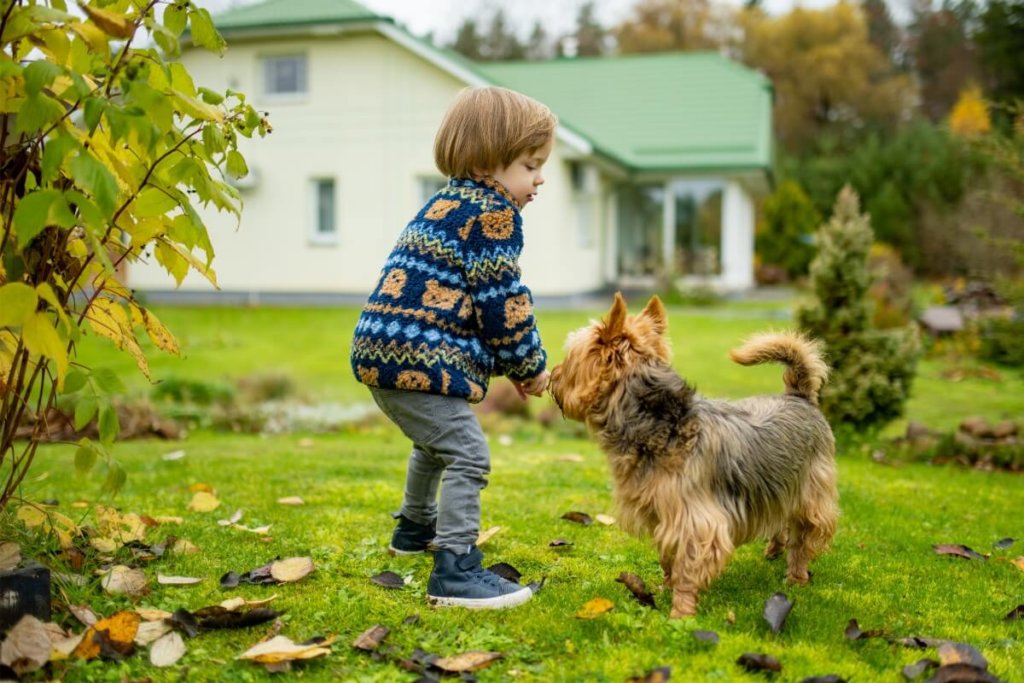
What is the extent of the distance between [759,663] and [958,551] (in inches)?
87.4

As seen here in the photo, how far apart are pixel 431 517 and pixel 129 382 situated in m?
9.04

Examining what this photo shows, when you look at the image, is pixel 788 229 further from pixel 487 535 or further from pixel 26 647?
pixel 26 647

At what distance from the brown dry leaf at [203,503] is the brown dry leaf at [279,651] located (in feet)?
7.73

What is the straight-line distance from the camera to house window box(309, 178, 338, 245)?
25.1 meters

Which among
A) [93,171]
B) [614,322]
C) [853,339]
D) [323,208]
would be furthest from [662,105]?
[93,171]

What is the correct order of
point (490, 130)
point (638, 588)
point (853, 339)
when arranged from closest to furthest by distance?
point (638, 588) → point (490, 130) → point (853, 339)

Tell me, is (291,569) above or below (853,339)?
below

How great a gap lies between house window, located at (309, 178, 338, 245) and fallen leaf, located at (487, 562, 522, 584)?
21558 millimetres

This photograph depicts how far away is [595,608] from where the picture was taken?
12.2 feet

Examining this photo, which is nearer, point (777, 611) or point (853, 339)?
point (777, 611)

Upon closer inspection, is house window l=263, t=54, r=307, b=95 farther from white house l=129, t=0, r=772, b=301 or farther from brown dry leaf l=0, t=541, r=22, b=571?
brown dry leaf l=0, t=541, r=22, b=571

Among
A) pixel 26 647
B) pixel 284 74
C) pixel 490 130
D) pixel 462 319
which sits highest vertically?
pixel 284 74

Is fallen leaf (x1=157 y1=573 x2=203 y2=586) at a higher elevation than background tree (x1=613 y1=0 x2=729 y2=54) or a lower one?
lower

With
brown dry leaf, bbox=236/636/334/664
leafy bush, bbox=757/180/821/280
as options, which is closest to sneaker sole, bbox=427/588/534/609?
brown dry leaf, bbox=236/636/334/664
